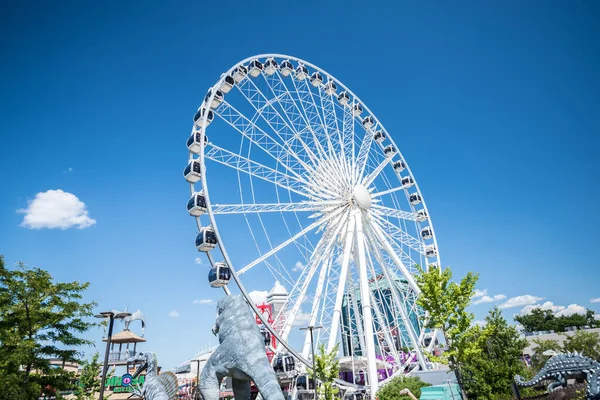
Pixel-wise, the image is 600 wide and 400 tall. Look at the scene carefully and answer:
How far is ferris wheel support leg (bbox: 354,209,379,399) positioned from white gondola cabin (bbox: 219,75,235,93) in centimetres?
962

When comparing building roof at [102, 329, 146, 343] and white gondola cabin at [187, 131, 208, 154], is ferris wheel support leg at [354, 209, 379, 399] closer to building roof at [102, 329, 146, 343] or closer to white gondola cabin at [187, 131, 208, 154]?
white gondola cabin at [187, 131, 208, 154]

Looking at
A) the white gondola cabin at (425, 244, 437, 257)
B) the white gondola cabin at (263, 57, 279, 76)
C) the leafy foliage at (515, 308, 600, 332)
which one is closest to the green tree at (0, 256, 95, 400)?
the white gondola cabin at (263, 57, 279, 76)

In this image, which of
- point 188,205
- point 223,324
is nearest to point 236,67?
point 188,205

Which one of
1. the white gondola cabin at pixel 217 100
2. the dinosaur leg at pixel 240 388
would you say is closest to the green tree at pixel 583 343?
the white gondola cabin at pixel 217 100

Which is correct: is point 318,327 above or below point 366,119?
below

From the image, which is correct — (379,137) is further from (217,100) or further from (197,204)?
(197,204)

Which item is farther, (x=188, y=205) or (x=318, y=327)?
(x=318, y=327)

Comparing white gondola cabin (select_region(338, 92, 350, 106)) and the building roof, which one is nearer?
the building roof

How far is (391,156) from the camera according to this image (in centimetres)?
2773

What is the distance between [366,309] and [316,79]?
1571 centimetres

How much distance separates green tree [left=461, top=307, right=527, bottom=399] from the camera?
15.4 meters

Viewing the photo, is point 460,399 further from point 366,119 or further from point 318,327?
point 366,119

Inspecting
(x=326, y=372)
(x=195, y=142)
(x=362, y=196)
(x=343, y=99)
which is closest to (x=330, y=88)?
(x=343, y=99)

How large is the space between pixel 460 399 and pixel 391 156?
1625 centimetres
